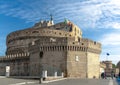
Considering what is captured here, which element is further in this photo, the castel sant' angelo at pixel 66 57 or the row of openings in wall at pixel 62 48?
the row of openings in wall at pixel 62 48

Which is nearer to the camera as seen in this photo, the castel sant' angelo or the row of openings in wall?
the castel sant' angelo

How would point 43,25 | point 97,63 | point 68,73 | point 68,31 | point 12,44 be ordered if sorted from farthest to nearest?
point 43,25 → point 12,44 → point 68,31 → point 97,63 → point 68,73

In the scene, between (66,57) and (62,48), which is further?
(62,48)

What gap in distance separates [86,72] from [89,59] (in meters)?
2.86

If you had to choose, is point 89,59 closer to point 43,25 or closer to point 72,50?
point 72,50

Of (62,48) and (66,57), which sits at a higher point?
(62,48)

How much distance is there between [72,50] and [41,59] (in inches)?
231

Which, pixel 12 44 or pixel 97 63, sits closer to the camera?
pixel 97 63

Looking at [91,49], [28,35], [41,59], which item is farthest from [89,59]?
[28,35]

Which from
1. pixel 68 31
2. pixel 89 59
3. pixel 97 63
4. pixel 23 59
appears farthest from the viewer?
pixel 68 31

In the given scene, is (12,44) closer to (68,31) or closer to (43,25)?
(43,25)

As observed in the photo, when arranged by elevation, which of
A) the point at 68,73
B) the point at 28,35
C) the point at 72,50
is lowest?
the point at 68,73

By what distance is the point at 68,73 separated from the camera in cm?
4494

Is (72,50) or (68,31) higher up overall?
(68,31)
